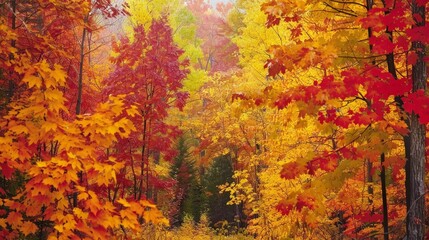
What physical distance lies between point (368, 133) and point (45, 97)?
4384 mm

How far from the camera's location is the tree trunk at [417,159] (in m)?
4.86

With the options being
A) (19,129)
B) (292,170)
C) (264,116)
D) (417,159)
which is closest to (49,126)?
(19,129)

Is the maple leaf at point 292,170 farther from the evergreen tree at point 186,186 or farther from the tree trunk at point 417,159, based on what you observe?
the evergreen tree at point 186,186

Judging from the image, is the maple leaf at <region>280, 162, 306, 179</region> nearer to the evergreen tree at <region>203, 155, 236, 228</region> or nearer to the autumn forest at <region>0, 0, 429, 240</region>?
the autumn forest at <region>0, 0, 429, 240</region>

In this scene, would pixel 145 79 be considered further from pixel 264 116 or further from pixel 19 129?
pixel 264 116

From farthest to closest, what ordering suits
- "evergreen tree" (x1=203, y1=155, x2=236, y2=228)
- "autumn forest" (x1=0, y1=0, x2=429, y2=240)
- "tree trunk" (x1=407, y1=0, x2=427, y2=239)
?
"evergreen tree" (x1=203, y1=155, x2=236, y2=228)
"tree trunk" (x1=407, y1=0, x2=427, y2=239)
"autumn forest" (x1=0, y1=0, x2=429, y2=240)

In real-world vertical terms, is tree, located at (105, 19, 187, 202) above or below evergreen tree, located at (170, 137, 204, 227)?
above

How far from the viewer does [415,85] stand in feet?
16.3

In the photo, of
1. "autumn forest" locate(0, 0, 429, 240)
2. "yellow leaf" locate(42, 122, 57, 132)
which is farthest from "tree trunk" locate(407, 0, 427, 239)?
"yellow leaf" locate(42, 122, 57, 132)

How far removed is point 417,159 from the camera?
4910 mm

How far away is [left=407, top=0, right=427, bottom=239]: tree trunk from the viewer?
486 centimetres

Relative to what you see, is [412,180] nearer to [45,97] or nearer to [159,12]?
[45,97]

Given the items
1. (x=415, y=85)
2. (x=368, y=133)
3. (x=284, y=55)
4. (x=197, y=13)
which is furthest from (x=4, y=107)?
(x=197, y=13)

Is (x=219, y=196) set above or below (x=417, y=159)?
below
